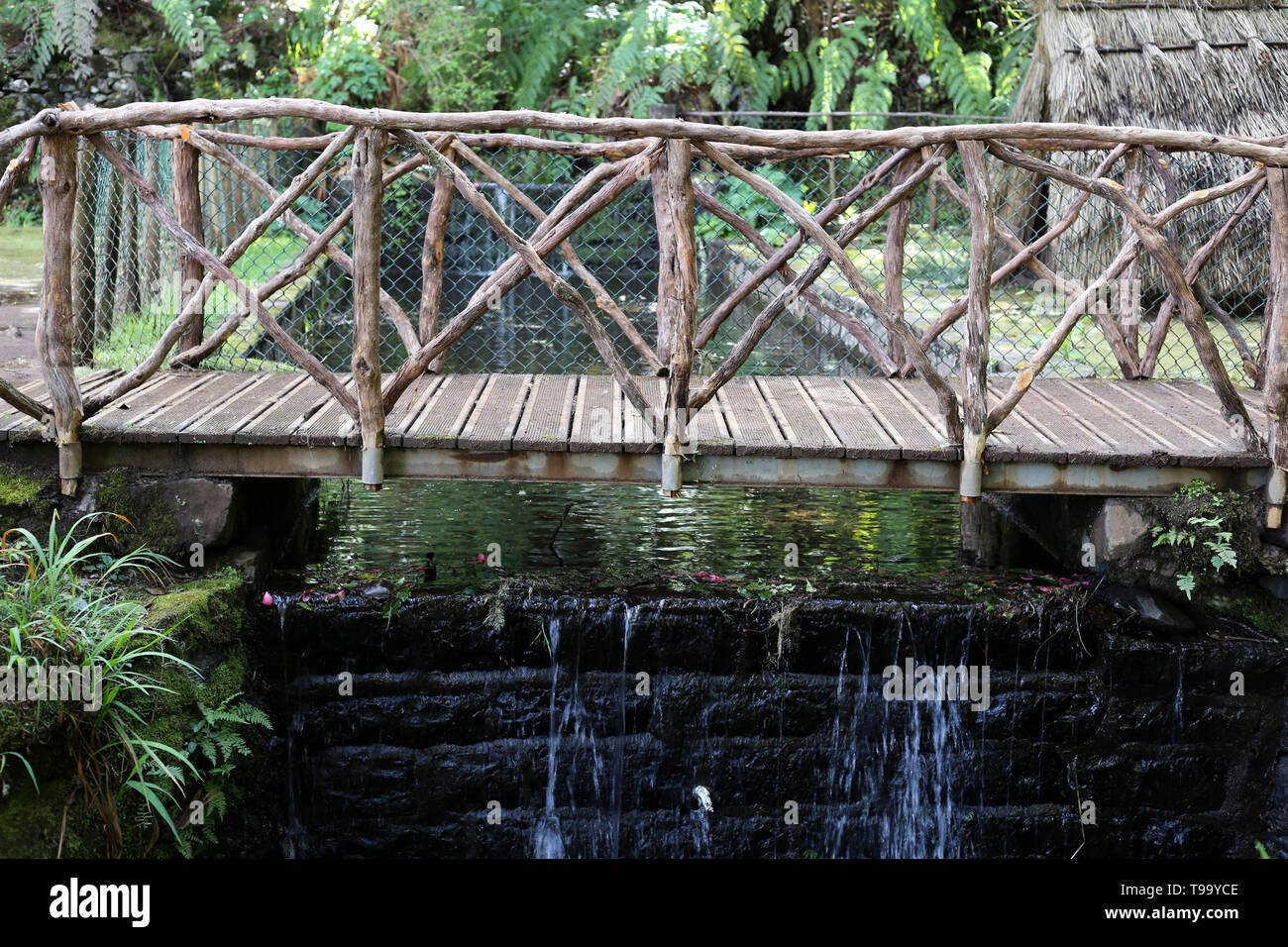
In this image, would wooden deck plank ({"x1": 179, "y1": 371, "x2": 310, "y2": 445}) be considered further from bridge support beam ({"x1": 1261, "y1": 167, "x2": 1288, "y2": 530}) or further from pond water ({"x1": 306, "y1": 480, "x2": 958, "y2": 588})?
bridge support beam ({"x1": 1261, "y1": 167, "x2": 1288, "y2": 530})

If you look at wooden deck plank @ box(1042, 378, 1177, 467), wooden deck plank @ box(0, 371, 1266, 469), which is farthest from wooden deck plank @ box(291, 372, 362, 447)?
wooden deck plank @ box(1042, 378, 1177, 467)

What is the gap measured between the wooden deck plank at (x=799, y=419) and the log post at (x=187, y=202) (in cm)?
255

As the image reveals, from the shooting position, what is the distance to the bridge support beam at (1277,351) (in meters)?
4.21

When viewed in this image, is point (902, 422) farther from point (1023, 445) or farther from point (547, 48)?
point (547, 48)

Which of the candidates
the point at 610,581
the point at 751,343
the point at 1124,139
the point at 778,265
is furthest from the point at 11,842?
the point at 1124,139

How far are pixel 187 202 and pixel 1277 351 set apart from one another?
4.43m

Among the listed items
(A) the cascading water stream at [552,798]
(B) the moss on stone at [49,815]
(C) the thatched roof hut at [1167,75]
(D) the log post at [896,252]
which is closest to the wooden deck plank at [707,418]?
(D) the log post at [896,252]

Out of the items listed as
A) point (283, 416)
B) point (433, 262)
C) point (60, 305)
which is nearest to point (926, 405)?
point (433, 262)

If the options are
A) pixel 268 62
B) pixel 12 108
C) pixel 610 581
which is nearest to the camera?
pixel 610 581

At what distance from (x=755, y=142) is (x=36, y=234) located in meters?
10.4

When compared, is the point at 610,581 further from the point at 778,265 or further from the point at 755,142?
the point at 755,142

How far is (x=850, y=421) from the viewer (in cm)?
469

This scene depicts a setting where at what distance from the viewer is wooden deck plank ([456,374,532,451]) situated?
434 centimetres

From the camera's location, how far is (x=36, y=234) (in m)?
12.2
